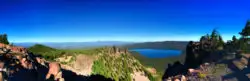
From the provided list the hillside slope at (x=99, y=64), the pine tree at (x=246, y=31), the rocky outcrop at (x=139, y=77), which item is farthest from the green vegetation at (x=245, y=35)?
the rocky outcrop at (x=139, y=77)

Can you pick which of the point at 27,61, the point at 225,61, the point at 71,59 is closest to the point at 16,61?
the point at 27,61

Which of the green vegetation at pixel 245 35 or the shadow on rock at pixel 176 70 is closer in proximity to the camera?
the green vegetation at pixel 245 35

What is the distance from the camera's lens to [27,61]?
74.6m

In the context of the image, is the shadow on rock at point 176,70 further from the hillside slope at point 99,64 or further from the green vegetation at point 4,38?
the green vegetation at point 4,38

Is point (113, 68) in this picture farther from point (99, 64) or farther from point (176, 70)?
point (176, 70)

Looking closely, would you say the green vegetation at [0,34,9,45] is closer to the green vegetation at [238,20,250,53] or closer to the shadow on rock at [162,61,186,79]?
the shadow on rock at [162,61,186,79]

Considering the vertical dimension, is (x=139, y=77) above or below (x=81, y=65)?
below

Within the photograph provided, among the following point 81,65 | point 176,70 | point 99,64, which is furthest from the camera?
point 99,64

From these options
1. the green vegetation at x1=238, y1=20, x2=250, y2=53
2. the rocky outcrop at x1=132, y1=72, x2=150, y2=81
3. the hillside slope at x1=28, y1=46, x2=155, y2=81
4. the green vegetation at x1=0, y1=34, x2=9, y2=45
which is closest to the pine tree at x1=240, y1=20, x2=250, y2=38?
the green vegetation at x1=238, y1=20, x2=250, y2=53

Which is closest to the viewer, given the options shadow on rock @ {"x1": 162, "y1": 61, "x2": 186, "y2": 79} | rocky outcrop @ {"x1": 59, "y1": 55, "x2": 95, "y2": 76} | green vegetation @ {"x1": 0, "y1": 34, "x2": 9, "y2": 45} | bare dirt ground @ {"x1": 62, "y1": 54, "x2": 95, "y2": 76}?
shadow on rock @ {"x1": 162, "y1": 61, "x2": 186, "y2": 79}

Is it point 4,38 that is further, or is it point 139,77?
point 139,77

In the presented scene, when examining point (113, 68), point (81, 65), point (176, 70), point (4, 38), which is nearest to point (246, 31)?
point (176, 70)

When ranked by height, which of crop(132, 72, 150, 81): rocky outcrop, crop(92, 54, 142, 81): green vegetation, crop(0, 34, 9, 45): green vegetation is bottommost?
crop(132, 72, 150, 81): rocky outcrop

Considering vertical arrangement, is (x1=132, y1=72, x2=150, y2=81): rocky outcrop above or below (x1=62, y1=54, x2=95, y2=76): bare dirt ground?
below
